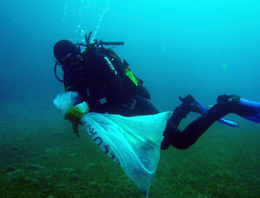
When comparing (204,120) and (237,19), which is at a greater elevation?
(237,19)

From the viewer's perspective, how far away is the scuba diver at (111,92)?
2676 mm

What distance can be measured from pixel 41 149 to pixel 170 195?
192 inches

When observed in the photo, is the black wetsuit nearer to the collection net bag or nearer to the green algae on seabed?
the collection net bag

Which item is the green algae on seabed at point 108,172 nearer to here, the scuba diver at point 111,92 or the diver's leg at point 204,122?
the diver's leg at point 204,122

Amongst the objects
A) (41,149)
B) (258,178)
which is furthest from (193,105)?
(41,149)

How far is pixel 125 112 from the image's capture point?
122 inches

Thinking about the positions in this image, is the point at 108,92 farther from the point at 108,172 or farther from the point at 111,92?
the point at 108,172

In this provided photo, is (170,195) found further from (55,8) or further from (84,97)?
(55,8)

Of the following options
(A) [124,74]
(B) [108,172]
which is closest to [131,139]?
(A) [124,74]

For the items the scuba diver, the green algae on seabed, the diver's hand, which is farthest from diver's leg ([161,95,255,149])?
the diver's hand

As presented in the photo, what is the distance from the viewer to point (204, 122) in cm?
279

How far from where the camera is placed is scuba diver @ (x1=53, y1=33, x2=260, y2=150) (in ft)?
8.78

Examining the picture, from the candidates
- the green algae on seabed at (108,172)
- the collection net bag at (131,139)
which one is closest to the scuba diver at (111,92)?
the collection net bag at (131,139)

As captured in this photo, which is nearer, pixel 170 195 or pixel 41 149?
pixel 170 195
